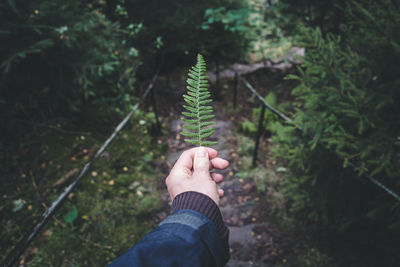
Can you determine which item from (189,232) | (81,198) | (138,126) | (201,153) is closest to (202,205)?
(189,232)

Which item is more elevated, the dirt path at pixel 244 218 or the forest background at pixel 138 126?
the forest background at pixel 138 126

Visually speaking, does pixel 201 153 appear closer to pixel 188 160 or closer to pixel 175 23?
pixel 188 160

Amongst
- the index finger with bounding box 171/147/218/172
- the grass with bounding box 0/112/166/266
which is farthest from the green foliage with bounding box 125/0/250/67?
the index finger with bounding box 171/147/218/172

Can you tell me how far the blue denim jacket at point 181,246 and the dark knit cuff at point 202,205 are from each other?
0.08 feet

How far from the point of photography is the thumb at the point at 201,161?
3.88ft

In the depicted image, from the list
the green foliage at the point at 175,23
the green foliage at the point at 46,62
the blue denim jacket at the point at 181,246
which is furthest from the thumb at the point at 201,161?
the green foliage at the point at 175,23

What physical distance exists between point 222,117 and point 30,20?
158 inches

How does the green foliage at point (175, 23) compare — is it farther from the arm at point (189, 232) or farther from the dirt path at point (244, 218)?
the arm at point (189, 232)

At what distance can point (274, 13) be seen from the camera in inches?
243

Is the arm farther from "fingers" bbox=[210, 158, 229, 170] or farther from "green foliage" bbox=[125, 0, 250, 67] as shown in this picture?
"green foliage" bbox=[125, 0, 250, 67]

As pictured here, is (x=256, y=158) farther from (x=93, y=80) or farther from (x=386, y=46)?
(x=93, y=80)

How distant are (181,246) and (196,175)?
362 mm

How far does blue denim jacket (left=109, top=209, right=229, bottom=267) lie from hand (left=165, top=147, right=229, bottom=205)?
144mm

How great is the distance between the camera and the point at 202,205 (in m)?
1.06
